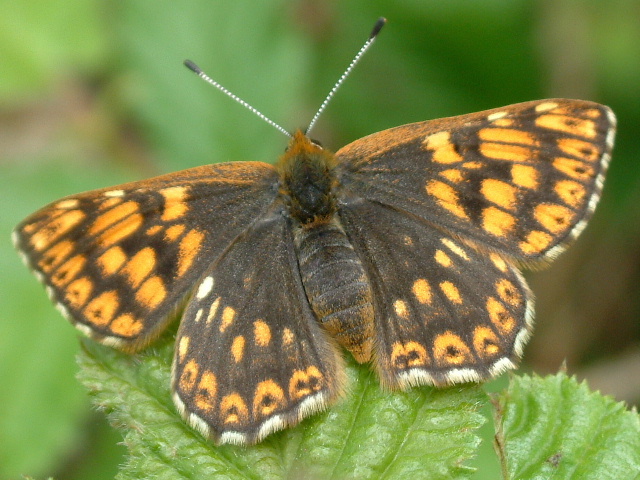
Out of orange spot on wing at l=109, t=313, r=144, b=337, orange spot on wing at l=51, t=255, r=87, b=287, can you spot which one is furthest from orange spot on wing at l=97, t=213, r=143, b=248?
orange spot on wing at l=109, t=313, r=144, b=337

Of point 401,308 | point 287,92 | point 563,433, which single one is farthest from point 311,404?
Result: point 287,92

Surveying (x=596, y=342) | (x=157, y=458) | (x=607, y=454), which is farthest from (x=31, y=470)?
(x=596, y=342)

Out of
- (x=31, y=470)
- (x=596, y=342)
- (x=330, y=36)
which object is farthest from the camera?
(x=330, y=36)

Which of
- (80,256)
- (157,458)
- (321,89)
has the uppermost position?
(321,89)

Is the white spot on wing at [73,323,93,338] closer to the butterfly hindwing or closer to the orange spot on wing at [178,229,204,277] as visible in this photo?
the orange spot on wing at [178,229,204,277]

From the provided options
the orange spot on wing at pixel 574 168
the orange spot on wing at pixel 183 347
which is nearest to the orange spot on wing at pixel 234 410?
the orange spot on wing at pixel 183 347

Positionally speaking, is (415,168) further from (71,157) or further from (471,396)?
(71,157)

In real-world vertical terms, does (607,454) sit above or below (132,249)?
below

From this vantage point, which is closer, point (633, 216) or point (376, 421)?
→ point (376, 421)
